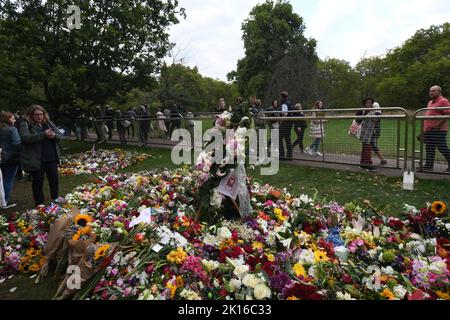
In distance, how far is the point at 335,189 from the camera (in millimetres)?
6785

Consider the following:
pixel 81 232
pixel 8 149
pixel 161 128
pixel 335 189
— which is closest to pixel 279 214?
pixel 81 232

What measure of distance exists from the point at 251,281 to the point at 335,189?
172 inches

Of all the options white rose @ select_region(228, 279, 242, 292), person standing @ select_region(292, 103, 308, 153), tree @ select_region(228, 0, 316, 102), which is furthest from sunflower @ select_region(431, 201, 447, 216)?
tree @ select_region(228, 0, 316, 102)

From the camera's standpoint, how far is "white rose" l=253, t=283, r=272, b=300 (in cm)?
274

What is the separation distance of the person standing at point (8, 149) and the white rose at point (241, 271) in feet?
18.3

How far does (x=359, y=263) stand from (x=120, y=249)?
7.47ft

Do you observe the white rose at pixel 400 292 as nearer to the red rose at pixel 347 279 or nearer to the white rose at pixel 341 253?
the red rose at pixel 347 279

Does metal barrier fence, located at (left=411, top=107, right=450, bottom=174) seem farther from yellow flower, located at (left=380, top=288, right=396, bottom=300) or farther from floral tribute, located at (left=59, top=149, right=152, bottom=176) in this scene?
floral tribute, located at (left=59, top=149, right=152, bottom=176)

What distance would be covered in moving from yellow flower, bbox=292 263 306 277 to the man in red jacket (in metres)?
5.48

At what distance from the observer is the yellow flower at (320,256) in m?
3.14

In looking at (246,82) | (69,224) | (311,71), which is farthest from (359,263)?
(246,82)

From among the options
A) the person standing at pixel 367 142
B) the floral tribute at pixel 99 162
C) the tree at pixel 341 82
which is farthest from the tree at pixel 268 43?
the person standing at pixel 367 142

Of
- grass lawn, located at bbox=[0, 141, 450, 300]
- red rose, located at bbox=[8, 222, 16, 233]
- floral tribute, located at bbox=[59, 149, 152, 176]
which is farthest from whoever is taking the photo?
floral tribute, located at bbox=[59, 149, 152, 176]
